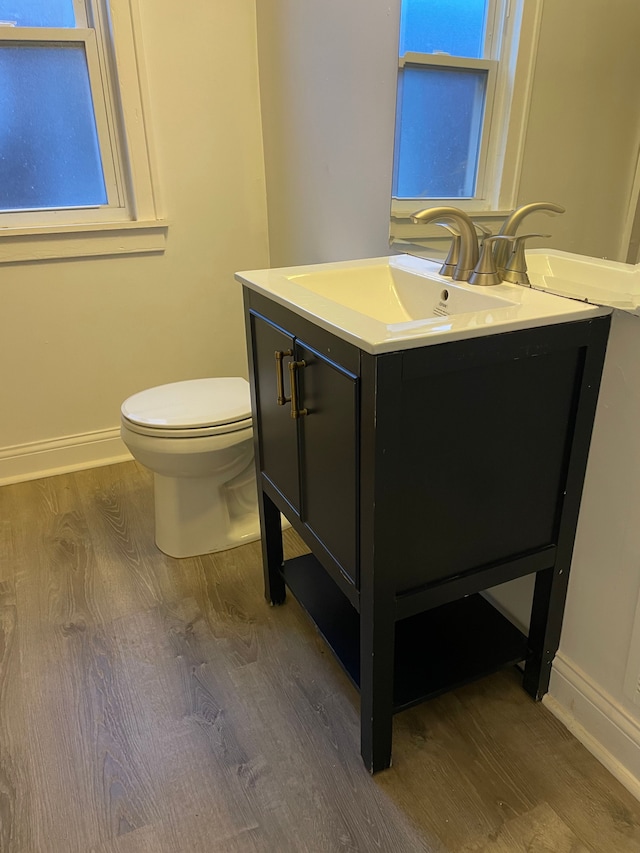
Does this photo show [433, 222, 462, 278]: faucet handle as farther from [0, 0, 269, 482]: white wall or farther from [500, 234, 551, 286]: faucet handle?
[0, 0, 269, 482]: white wall

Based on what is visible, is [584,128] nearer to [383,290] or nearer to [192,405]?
[383,290]


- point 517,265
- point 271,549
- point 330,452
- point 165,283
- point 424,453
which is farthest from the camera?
point 165,283

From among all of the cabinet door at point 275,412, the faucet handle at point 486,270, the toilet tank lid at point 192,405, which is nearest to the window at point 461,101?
the faucet handle at point 486,270

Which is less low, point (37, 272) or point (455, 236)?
point (455, 236)

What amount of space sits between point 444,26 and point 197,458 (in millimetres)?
1193

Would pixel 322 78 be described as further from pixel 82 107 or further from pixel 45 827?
pixel 45 827

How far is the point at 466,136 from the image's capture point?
1381 millimetres

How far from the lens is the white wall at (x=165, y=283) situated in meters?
2.15

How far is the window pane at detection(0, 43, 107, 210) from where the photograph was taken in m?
2.04

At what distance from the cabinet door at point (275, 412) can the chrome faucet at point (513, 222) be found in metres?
0.46

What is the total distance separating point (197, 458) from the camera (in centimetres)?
171

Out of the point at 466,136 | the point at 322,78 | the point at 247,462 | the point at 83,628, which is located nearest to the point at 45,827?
the point at 83,628

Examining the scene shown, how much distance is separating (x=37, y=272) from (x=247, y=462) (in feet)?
3.51

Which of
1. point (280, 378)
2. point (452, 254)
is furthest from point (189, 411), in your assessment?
point (452, 254)
